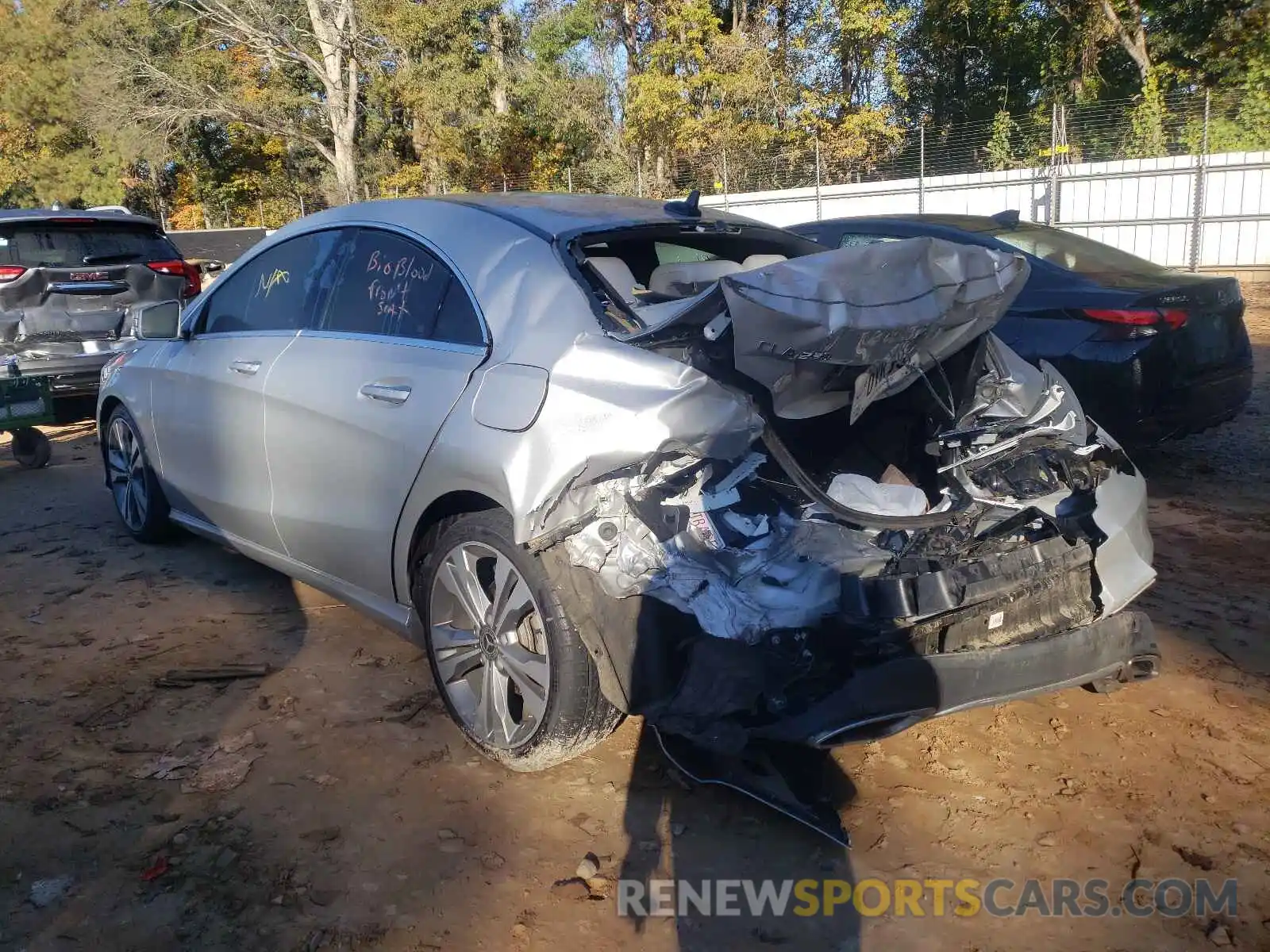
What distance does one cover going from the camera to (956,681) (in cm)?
263

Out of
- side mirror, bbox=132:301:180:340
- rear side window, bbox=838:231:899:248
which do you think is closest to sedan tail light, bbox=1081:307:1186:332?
rear side window, bbox=838:231:899:248

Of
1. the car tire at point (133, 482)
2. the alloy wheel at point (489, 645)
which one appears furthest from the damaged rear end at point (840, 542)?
the car tire at point (133, 482)

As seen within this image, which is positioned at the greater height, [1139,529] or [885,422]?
[885,422]

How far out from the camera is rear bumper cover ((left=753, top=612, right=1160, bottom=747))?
8.34 feet

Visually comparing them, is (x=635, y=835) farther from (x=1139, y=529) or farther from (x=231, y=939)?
(x=1139, y=529)

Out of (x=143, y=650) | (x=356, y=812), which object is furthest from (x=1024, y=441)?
(x=143, y=650)

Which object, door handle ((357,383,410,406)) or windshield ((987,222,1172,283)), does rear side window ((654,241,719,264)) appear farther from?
windshield ((987,222,1172,283))

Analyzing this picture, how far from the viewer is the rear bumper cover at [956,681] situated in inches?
100

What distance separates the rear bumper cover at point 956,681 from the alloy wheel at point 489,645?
2.42ft

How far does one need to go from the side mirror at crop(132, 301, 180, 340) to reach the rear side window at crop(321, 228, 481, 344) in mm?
1450

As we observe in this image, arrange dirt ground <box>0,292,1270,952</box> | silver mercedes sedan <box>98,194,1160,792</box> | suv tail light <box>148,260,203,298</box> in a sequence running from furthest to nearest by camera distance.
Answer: suv tail light <box>148,260,203,298</box>, silver mercedes sedan <box>98,194,1160,792</box>, dirt ground <box>0,292,1270,952</box>

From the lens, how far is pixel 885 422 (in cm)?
336

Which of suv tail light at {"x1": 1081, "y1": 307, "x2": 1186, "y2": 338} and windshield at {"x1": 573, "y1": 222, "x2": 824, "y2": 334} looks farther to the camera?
suv tail light at {"x1": 1081, "y1": 307, "x2": 1186, "y2": 338}

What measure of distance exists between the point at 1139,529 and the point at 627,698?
1.67m
